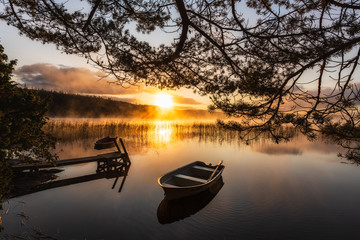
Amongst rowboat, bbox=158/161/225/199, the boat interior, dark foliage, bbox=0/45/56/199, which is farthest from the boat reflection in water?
dark foliage, bbox=0/45/56/199

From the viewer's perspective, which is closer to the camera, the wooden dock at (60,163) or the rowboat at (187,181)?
the rowboat at (187,181)

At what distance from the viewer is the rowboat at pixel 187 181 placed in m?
6.41

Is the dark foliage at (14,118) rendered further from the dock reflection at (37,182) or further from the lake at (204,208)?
the dock reflection at (37,182)

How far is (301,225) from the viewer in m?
6.61

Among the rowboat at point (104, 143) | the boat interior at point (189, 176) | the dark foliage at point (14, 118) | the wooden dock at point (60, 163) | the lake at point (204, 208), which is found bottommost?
the lake at point (204, 208)

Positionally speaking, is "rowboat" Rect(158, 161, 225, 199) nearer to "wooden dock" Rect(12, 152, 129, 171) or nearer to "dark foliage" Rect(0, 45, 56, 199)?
"wooden dock" Rect(12, 152, 129, 171)

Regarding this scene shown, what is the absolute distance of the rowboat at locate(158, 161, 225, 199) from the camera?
641cm

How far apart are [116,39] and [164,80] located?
2.00m

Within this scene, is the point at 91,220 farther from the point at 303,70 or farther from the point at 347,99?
the point at 347,99

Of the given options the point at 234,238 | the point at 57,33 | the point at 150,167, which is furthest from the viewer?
the point at 150,167

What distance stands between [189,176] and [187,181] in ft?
4.98

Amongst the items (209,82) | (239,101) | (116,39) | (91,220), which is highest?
(116,39)

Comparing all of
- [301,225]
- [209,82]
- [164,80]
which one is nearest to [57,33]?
[164,80]

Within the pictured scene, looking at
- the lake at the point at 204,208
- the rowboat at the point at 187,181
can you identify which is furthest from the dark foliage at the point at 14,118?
the rowboat at the point at 187,181
